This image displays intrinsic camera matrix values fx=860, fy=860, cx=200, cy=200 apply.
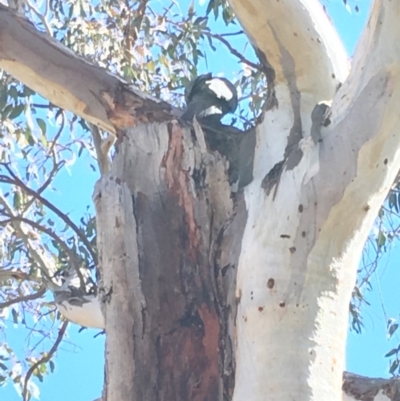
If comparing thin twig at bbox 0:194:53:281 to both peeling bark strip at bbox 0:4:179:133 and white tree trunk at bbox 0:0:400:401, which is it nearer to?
peeling bark strip at bbox 0:4:179:133

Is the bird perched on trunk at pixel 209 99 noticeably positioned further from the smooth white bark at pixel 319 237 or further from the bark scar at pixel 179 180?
the smooth white bark at pixel 319 237

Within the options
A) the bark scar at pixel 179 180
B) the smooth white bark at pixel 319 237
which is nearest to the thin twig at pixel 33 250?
the bark scar at pixel 179 180

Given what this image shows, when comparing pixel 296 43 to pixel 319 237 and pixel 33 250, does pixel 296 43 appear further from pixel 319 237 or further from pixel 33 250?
pixel 33 250

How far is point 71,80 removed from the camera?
80.2 inches

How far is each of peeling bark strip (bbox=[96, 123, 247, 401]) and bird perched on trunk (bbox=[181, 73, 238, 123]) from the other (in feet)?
0.34

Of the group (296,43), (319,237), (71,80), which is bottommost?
(319,237)

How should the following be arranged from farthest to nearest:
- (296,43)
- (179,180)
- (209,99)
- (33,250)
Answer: (33,250), (209,99), (179,180), (296,43)

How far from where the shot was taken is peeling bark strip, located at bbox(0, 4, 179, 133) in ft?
6.57

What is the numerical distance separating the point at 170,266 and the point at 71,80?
0.58 m

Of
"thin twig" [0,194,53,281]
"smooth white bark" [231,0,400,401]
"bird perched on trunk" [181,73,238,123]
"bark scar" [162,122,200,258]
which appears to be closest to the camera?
"smooth white bark" [231,0,400,401]

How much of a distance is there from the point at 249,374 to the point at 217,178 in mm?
549

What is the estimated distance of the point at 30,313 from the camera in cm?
449

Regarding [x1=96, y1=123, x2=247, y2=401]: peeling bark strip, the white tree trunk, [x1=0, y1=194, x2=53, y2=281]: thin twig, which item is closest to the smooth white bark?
the white tree trunk

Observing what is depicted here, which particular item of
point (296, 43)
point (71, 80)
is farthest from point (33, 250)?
point (296, 43)
